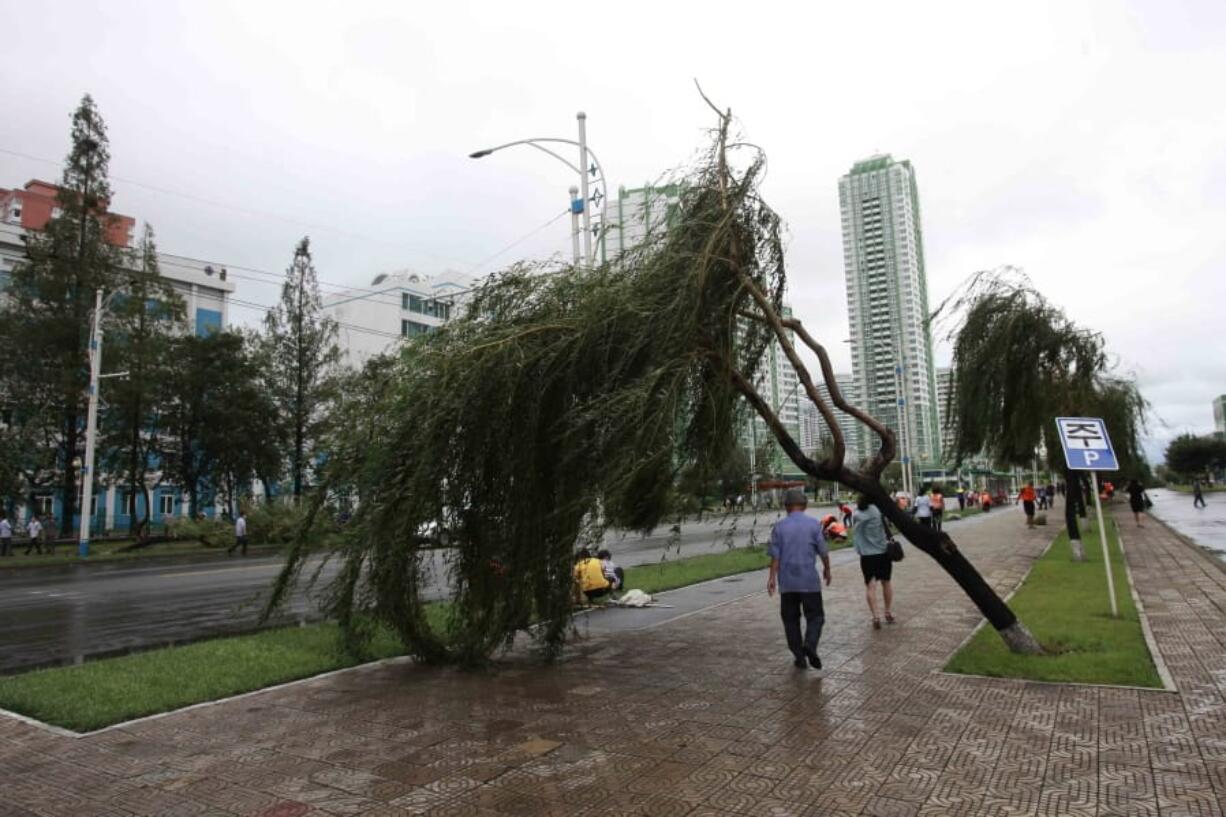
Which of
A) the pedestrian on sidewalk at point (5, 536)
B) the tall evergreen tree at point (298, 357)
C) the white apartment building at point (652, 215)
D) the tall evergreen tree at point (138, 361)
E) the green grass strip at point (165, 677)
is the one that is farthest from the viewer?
the tall evergreen tree at point (298, 357)

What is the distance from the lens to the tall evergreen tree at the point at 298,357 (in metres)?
44.7

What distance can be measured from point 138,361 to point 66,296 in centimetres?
384

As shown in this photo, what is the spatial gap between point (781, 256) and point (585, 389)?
7.89 ft

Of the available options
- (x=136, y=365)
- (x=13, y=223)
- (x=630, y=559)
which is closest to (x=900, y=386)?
(x=630, y=559)

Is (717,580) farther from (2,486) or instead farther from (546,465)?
(2,486)

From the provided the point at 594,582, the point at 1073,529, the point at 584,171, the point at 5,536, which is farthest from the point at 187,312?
the point at 1073,529

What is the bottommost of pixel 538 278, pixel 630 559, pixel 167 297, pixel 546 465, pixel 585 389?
pixel 630 559

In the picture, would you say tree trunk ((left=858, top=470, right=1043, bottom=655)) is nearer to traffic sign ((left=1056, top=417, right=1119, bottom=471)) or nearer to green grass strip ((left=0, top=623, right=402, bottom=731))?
traffic sign ((left=1056, top=417, right=1119, bottom=471))

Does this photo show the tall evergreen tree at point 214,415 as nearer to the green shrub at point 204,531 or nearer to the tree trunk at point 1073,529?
the green shrub at point 204,531

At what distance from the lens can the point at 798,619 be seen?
7469mm

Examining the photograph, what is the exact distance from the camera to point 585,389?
23.2 ft

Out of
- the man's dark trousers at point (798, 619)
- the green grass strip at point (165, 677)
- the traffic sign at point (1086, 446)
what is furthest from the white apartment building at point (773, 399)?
the green grass strip at point (165, 677)

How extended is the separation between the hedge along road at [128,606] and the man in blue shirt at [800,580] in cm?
39

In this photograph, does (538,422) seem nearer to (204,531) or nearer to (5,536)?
(5,536)
